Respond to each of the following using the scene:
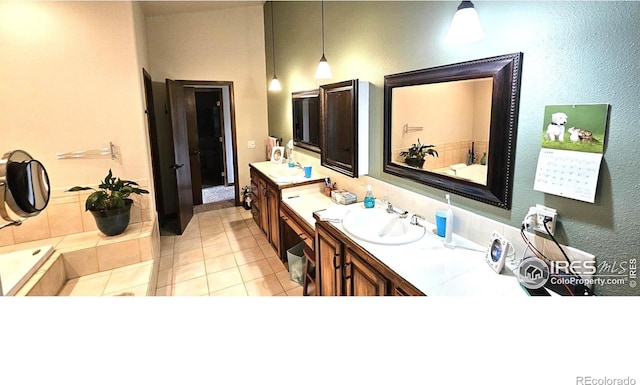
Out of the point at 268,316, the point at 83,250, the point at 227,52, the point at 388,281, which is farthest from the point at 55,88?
the point at 268,316

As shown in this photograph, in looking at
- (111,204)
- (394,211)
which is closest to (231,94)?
(111,204)

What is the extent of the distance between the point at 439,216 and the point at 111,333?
65.6 inches

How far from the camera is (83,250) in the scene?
8.59ft

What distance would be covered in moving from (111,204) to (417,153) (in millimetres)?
2519

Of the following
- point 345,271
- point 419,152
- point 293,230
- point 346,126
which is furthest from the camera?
point 293,230

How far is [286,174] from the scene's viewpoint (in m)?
3.65

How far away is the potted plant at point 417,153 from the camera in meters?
1.98

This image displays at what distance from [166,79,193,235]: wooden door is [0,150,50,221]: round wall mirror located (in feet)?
9.35

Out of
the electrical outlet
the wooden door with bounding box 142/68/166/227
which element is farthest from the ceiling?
the electrical outlet

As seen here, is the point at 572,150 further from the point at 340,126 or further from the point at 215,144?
the point at 215,144

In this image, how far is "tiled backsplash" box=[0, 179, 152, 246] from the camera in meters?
2.71

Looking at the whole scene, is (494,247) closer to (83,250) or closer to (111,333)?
(111,333)

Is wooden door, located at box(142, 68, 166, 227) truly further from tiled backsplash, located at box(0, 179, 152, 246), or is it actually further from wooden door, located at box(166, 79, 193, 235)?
tiled backsplash, located at box(0, 179, 152, 246)

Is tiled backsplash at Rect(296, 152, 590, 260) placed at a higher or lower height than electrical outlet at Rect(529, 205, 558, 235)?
lower
